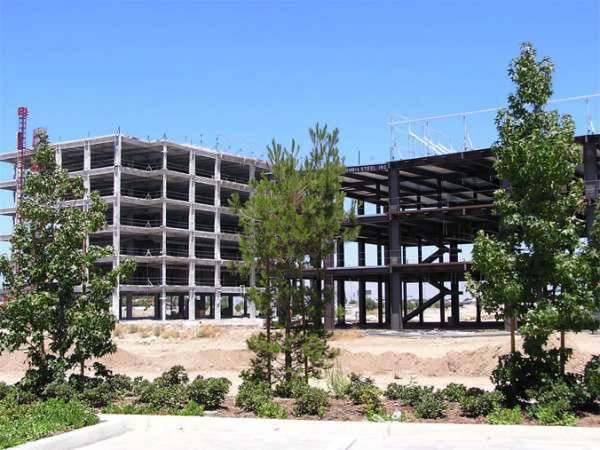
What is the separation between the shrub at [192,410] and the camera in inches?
526

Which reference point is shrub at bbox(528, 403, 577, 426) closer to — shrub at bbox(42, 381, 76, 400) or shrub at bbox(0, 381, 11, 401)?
shrub at bbox(42, 381, 76, 400)

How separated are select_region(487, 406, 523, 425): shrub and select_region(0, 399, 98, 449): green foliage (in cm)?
654

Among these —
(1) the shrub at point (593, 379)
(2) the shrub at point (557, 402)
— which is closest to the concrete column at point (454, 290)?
(1) the shrub at point (593, 379)

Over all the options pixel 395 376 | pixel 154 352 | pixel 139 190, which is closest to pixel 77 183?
pixel 395 376

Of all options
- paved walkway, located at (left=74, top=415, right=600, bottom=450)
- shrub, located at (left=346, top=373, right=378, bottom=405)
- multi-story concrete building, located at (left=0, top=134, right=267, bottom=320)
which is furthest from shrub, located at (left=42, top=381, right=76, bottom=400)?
multi-story concrete building, located at (left=0, top=134, right=267, bottom=320)

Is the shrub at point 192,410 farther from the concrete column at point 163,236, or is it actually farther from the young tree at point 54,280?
the concrete column at point 163,236

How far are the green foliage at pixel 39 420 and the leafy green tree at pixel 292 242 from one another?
4.37m

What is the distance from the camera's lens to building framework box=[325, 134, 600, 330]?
170 ft

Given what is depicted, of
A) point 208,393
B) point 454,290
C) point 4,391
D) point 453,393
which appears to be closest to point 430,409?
point 453,393

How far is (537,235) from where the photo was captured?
12.9m

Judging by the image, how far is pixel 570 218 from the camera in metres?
13.2

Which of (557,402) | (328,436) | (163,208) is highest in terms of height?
(163,208)

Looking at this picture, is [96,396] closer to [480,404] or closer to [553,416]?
[480,404]

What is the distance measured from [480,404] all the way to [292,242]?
17.3ft
